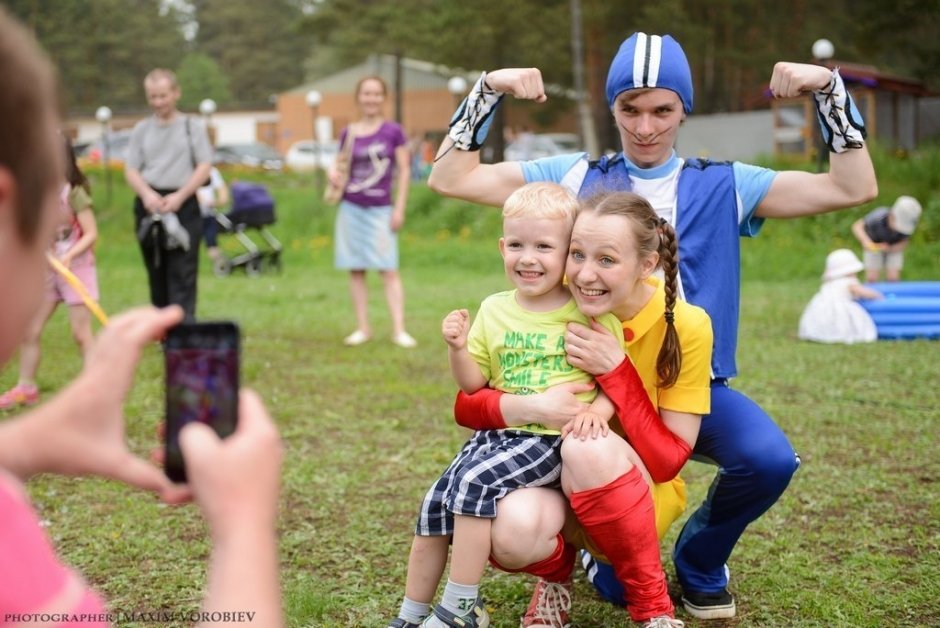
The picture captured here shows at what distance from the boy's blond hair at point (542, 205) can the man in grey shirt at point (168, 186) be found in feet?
17.1

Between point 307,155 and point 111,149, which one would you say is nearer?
point 111,149

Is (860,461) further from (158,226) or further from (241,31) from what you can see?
(241,31)

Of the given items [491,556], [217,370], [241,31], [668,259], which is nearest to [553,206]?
[668,259]

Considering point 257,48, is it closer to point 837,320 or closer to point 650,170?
point 837,320

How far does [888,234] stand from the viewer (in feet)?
38.7

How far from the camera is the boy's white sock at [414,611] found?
3.19 m

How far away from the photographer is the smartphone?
1.33 meters

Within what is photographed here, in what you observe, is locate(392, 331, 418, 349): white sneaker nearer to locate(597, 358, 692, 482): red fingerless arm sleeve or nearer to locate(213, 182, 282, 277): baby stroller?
locate(597, 358, 692, 482): red fingerless arm sleeve

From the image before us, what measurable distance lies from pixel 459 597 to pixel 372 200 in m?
6.20

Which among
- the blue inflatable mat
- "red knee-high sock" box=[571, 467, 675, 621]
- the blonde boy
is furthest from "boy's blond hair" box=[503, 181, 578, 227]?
the blue inflatable mat

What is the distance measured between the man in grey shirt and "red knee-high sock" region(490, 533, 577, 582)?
5357 millimetres

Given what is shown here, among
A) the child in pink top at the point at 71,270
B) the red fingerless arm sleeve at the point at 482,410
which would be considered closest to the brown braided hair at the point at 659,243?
the red fingerless arm sleeve at the point at 482,410

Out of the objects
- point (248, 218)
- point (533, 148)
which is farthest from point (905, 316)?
point (533, 148)

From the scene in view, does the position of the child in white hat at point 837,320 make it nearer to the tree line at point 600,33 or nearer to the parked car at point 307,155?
the tree line at point 600,33
